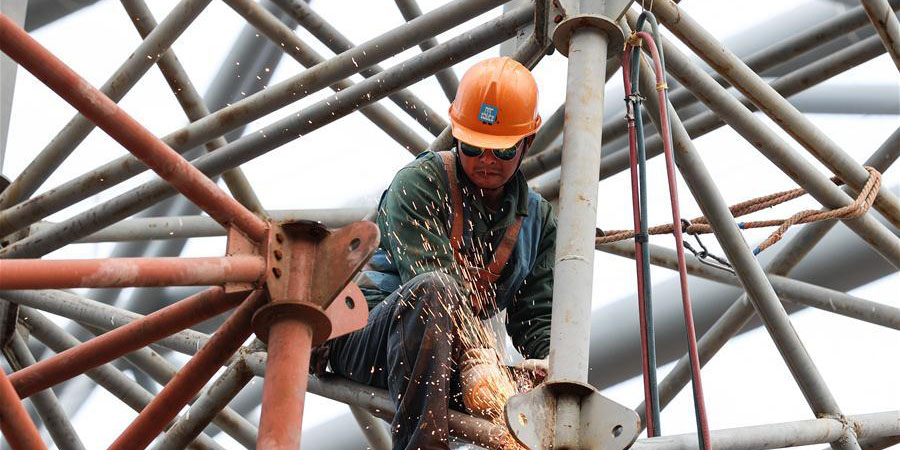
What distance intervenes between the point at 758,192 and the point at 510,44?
2808 millimetres

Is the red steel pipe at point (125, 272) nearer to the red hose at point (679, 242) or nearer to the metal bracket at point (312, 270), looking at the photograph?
the metal bracket at point (312, 270)

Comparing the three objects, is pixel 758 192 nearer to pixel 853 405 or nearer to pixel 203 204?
pixel 853 405

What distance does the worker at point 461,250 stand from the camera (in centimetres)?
509

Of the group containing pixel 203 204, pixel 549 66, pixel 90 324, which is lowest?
pixel 203 204

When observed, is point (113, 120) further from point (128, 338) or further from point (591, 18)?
point (591, 18)

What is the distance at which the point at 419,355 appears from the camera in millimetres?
5000

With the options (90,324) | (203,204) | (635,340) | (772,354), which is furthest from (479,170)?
(772,354)

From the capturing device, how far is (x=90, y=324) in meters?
7.19

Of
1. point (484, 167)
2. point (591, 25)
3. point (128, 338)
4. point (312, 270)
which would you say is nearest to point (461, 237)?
point (484, 167)

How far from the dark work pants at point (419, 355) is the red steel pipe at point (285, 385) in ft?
1.67

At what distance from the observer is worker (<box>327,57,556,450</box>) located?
5.09 metres

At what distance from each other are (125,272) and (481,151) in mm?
1892

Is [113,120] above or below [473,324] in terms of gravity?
below

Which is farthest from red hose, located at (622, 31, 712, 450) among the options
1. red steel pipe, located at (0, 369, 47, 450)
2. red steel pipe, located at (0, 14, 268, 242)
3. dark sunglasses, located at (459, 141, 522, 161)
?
red steel pipe, located at (0, 369, 47, 450)
